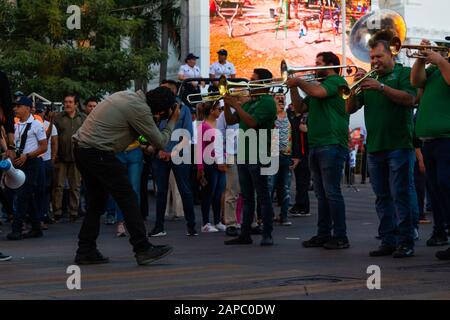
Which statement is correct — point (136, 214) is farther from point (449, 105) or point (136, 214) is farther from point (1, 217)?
point (1, 217)

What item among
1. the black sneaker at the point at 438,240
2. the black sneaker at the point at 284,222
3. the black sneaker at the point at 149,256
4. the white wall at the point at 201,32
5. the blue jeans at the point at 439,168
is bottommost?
the black sneaker at the point at 284,222

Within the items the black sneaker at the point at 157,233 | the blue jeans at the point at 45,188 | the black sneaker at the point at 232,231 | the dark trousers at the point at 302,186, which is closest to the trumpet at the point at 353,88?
the black sneaker at the point at 232,231

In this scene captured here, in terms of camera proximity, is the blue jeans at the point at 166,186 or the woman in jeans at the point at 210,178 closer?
the blue jeans at the point at 166,186

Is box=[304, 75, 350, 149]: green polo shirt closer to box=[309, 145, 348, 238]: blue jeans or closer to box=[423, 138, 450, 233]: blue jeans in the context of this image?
box=[309, 145, 348, 238]: blue jeans

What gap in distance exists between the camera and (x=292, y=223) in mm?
15742

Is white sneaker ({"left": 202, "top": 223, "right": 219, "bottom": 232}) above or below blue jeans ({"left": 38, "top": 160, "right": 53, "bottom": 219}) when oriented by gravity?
below

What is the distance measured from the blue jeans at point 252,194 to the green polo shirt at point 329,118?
837 mm

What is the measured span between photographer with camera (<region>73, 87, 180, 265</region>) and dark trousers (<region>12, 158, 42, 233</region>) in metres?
3.64

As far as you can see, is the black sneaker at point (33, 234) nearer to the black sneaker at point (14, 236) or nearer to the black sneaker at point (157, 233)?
the black sneaker at point (14, 236)

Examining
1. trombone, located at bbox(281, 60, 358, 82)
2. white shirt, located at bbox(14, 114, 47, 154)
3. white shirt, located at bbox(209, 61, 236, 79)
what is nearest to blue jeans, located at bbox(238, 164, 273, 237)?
trombone, located at bbox(281, 60, 358, 82)

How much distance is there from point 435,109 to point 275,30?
39.2 metres

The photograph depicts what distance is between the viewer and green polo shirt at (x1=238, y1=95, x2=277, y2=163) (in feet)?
38.4

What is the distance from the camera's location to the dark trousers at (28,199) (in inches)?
529

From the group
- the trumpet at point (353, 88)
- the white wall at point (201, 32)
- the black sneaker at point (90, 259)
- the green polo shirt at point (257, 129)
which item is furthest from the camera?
the white wall at point (201, 32)
